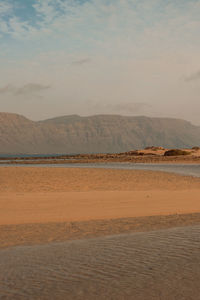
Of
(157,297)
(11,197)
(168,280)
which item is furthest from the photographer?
(11,197)

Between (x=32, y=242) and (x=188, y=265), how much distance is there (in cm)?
325

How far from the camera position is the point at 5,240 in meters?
7.89

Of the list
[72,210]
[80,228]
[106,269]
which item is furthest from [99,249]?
[72,210]

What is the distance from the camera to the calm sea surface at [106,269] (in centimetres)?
491

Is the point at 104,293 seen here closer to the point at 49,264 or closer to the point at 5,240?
the point at 49,264

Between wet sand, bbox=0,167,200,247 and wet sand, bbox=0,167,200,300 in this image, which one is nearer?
wet sand, bbox=0,167,200,300

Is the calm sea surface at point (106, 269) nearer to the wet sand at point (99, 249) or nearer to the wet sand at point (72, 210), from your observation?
the wet sand at point (99, 249)

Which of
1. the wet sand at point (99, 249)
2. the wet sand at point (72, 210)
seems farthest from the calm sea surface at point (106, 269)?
the wet sand at point (72, 210)

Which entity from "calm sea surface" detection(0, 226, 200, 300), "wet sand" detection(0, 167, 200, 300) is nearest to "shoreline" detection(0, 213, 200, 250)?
"wet sand" detection(0, 167, 200, 300)

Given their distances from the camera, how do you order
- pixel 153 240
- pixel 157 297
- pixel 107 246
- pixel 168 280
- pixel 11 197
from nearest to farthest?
1. pixel 157 297
2. pixel 168 280
3. pixel 107 246
4. pixel 153 240
5. pixel 11 197

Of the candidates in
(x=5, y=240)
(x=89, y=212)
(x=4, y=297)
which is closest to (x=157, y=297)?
(x=4, y=297)

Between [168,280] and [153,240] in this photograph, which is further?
[153,240]

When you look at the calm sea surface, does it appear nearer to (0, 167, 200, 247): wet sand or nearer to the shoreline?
the shoreline

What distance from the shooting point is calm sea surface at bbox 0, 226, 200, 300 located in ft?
16.1
